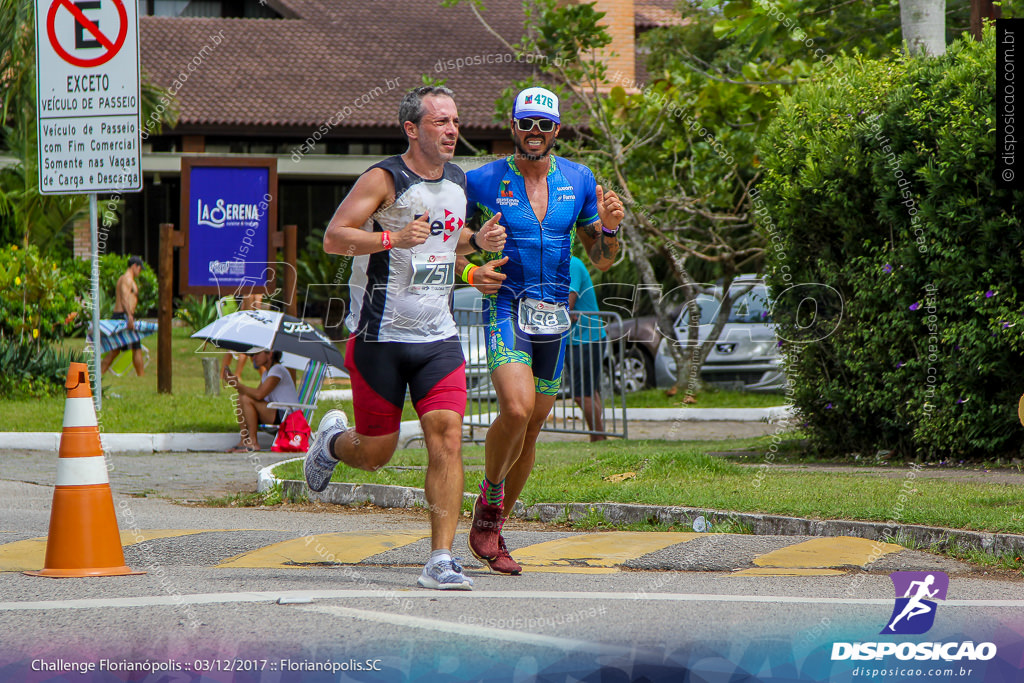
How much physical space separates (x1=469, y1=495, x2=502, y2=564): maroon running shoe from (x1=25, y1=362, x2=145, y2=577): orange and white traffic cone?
158 cm

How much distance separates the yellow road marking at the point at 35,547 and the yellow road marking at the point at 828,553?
3.18 metres

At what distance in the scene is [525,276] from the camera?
5.97 m

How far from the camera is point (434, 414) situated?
5555 millimetres

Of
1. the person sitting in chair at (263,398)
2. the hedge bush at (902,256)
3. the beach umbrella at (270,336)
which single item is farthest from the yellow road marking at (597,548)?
the person sitting in chair at (263,398)

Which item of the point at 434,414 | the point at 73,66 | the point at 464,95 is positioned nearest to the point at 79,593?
the point at 434,414

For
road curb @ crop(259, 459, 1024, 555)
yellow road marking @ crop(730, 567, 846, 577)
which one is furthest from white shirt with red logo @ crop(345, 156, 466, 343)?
road curb @ crop(259, 459, 1024, 555)

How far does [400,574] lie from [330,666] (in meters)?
1.86

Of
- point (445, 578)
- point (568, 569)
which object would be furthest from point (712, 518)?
point (445, 578)

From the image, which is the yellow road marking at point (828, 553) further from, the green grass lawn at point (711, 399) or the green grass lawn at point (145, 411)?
the green grass lawn at point (711, 399)

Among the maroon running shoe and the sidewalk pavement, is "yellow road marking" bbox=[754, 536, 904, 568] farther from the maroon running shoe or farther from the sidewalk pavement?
the sidewalk pavement

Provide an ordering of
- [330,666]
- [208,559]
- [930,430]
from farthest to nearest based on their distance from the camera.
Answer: [930,430]
[208,559]
[330,666]

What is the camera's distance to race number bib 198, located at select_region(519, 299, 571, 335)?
19.4 ft

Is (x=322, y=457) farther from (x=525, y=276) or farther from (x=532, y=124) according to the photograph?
(x=532, y=124)

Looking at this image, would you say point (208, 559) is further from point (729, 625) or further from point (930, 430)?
point (930, 430)
